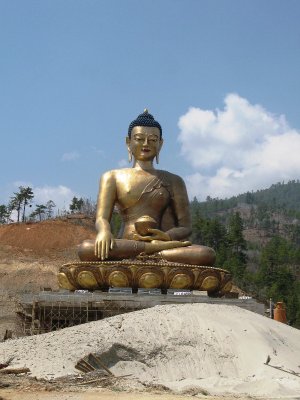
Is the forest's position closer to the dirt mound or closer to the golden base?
the dirt mound

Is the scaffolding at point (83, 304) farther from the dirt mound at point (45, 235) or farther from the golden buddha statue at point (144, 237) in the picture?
the dirt mound at point (45, 235)

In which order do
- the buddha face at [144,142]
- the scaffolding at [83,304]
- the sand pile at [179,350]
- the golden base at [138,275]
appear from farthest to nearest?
1. the buddha face at [144,142]
2. the golden base at [138,275]
3. the scaffolding at [83,304]
4. the sand pile at [179,350]

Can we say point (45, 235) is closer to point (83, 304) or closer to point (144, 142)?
point (144, 142)

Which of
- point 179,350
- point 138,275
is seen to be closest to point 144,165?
point 138,275

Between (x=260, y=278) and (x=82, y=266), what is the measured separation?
3636 centimetres

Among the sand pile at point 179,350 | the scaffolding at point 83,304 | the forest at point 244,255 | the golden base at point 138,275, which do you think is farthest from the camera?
the forest at point 244,255

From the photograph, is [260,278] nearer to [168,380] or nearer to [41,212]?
[41,212]

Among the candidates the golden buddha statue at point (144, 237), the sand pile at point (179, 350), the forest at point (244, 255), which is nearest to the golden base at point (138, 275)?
the golden buddha statue at point (144, 237)

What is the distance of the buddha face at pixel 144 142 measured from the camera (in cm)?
1463

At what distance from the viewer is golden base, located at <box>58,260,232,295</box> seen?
12.5 m

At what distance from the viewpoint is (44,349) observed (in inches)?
345

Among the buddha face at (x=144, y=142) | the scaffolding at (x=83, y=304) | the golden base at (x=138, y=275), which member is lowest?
the scaffolding at (x=83, y=304)

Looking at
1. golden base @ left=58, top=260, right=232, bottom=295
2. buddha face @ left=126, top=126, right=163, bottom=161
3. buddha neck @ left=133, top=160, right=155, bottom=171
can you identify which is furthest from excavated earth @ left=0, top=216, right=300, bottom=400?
buddha face @ left=126, top=126, right=163, bottom=161

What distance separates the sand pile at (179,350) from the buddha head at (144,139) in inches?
206
